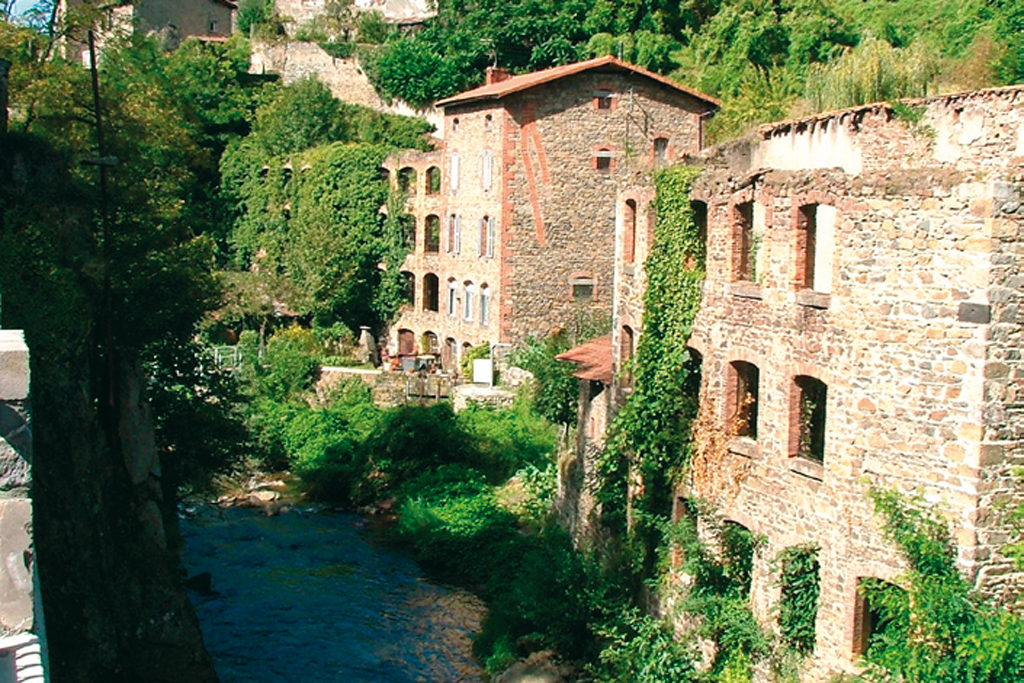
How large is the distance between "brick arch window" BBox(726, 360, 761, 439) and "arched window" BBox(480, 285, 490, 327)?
19.4 m

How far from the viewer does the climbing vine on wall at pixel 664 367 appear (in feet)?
54.3

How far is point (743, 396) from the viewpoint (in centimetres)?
1560

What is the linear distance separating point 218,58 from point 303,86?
5630 mm

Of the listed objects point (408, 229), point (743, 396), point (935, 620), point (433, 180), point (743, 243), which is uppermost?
point (433, 180)

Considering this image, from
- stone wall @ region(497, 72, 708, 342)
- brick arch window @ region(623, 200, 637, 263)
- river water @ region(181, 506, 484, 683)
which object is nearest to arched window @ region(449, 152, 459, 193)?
stone wall @ region(497, 72, 708, 342)

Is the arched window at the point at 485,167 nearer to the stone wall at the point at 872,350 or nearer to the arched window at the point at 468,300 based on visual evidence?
the arched window at the point at 468,300

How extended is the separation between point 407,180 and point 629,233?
20.5 meters

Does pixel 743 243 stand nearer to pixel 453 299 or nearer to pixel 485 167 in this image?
pixel 485 167

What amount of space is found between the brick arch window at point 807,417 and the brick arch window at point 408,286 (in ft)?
83.2

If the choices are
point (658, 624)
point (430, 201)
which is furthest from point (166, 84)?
point (658, 624)

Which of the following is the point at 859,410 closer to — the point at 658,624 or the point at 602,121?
the point at 658,624

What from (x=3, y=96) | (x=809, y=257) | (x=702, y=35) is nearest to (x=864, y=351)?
(x=809, y=257)

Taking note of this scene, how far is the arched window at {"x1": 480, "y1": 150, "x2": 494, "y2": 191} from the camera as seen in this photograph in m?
34.2

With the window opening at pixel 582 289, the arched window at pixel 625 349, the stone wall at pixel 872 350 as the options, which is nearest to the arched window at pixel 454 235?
the window opening at pixel 582 289
